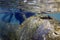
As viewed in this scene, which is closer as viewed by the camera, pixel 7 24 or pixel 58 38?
pixel 58 38

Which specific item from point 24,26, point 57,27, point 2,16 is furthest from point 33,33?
point 2,16

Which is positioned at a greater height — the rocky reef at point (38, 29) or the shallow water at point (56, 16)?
the shallow water at point (56, 16)

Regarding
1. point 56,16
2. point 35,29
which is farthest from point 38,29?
point 56,16

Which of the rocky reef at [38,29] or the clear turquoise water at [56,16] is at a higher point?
the clear turquoise water at [56,16]

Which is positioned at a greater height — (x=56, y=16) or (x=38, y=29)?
(x=56, y=16)

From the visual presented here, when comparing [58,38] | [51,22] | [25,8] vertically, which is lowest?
[58,38]

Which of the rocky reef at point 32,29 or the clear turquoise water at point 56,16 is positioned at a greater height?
the clear turquoise water at point 56,16

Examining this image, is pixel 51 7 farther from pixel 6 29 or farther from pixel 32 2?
pixel 6 29

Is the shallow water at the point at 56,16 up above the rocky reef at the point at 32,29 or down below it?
above

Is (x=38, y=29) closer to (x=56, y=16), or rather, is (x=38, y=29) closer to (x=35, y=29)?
(x=35, y=29)

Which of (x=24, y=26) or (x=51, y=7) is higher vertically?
(x=51, y=7)

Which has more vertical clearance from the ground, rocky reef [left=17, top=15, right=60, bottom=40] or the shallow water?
the shallow water
